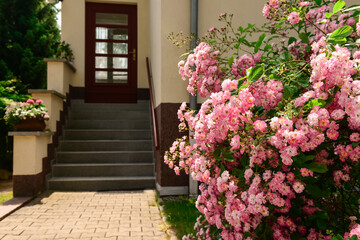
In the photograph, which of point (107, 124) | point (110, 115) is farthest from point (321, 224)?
point (110, 115)

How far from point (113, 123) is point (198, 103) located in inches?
105

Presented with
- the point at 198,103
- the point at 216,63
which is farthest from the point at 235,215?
the point at 198,103

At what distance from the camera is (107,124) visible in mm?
6758

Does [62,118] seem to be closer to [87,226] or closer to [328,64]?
[87,226]

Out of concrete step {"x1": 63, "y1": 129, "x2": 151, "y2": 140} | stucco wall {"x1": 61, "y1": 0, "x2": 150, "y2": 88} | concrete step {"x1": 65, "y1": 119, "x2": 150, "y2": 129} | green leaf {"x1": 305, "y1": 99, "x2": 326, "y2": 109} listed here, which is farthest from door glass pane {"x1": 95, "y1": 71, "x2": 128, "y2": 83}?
green leaf {"x1": 305, "y1": 99, "x2": 326, "y2": 109}

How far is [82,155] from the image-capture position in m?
5.92

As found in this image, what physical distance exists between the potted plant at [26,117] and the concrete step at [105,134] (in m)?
1.31

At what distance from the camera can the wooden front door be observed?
25.6ft

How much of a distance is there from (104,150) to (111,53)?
281cm

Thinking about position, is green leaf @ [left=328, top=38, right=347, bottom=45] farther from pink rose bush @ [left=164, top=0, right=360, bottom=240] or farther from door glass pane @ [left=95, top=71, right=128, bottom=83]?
door glass pane @ [left=95, top=71, right=128, bottom=83]

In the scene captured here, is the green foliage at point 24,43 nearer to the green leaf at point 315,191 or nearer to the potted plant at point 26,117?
the potted plant at point 26,117

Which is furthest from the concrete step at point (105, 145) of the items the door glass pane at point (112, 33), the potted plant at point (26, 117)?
the door glass pane at point (112, 33)

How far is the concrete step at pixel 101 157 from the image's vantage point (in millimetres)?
5906

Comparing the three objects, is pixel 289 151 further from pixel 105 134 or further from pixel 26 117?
pixel 105 134
